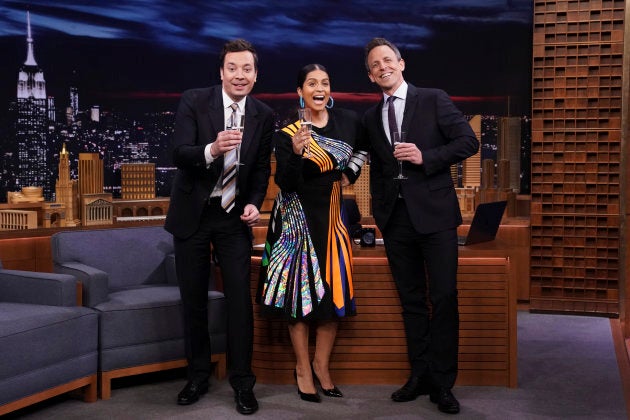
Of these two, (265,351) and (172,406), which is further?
(265,351)

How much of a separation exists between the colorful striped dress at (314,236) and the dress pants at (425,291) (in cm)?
25

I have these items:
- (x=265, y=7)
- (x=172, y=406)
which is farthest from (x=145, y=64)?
(x=172, y=406)

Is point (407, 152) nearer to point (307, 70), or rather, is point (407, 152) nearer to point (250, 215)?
point (307, 70)

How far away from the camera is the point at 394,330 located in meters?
3.77

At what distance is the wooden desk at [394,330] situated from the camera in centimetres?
374

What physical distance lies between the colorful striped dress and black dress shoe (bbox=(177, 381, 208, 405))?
0.48m

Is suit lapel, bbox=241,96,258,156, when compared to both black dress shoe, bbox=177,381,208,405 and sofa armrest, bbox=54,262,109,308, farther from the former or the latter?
black dress shoe, bbox=177,381,208,405

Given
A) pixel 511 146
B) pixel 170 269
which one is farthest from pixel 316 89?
pixel 511 146

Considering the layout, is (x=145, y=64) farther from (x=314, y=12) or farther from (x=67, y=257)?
(x=67, y=257)

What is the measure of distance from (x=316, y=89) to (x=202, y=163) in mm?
613

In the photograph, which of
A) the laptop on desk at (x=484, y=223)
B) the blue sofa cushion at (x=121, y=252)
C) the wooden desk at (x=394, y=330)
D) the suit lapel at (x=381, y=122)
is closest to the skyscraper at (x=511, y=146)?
the laptop on desk at (x=484, y=223)

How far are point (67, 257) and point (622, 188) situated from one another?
3.53 meters

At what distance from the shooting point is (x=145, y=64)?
20.6 ft

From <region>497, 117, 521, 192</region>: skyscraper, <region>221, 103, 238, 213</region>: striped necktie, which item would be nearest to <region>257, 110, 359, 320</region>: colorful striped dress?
<region>221, 103, 238, 213</region>: striped necktie
